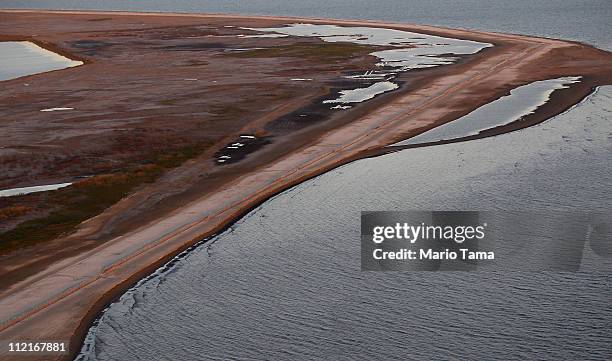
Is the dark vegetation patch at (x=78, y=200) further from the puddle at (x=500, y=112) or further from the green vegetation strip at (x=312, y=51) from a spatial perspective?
the green vegetation strip at (x=312, y=51)

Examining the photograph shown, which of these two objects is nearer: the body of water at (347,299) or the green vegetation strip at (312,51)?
the body of water at (347,299)

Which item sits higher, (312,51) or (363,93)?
(312,51)

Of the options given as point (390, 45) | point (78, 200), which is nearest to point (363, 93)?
point (78, 200)

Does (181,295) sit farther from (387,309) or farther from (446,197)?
(446,197)

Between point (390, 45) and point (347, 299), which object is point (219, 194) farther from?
point (390, 45)

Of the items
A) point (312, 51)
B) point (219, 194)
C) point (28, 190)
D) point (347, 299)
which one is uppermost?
point (312, 51)

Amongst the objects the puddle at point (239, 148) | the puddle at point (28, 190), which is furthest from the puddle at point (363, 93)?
the puddle at point (28, 190)
